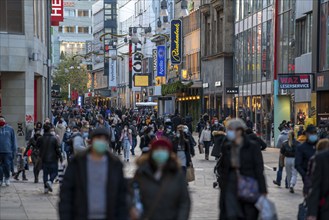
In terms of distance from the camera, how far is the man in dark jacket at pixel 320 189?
9.38 m

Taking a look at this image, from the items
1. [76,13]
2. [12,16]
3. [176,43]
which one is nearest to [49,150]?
[12,16]

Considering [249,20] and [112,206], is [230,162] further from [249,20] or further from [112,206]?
[249,20]

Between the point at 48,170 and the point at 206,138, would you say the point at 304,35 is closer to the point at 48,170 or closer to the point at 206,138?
the point at 206,138

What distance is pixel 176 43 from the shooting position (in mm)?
71250

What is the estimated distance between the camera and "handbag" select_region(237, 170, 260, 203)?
9.96 metres

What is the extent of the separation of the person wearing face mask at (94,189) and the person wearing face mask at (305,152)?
573cm

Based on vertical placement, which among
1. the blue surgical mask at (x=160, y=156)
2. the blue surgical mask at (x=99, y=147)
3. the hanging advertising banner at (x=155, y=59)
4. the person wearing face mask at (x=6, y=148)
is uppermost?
the hanging advertising banner at (x=155, y=59)

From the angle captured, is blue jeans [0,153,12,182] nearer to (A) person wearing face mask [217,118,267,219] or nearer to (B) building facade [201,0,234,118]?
(A) person wearing face mask [217,118,267,219]

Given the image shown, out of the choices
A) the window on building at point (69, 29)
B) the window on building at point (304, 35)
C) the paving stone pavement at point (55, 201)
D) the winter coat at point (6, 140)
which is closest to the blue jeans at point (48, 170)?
the paving stone pavement at point (55, 201)

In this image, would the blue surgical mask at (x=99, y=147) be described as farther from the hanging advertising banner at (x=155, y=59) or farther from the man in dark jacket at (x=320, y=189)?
the hanging advertising banner at (x=155, y=59)

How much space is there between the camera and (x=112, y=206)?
791cm

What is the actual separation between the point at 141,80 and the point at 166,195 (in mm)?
77727

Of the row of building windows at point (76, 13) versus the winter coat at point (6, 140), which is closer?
the winter coat at point (6, 140)

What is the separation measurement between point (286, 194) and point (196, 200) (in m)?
2.53
